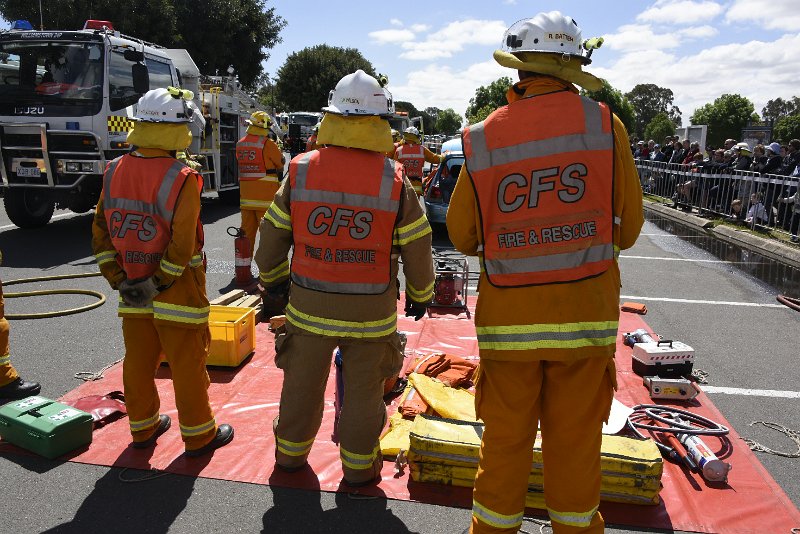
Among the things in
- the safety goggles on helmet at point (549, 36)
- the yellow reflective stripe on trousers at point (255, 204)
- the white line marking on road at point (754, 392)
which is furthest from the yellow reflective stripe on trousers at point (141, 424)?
the yellow reflective stripe on trousers at point (255, 204)

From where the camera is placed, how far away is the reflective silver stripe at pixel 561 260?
2379 mm

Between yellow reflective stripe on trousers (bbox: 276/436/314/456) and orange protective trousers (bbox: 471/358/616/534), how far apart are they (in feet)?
4.06

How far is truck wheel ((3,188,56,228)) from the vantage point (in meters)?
10.2

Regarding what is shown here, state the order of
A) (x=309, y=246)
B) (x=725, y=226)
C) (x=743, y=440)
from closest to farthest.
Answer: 1. (x=309, y=246)
2. (x=743, y=440)
3. (x=725, y=226)

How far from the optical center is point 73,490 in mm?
3260

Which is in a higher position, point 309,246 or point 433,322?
point 309,246

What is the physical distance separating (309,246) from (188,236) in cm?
72

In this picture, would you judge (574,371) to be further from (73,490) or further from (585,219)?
(73,490)

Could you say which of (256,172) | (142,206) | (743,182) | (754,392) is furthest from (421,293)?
(743,182)

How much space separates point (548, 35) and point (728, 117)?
5316 centimetres

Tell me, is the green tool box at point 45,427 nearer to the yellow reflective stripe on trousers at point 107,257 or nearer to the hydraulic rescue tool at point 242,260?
the yellow reflective stripe on trousers at point 107,257

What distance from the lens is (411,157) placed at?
1208 cm

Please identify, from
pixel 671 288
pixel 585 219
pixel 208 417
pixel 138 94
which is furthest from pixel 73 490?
pixel 138 94

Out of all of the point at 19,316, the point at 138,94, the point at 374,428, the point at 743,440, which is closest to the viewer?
the point at 374,428
